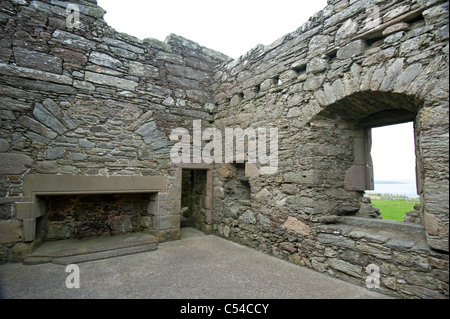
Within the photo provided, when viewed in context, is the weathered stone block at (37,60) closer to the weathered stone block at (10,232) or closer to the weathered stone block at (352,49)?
the weathered stone block at (10,232)

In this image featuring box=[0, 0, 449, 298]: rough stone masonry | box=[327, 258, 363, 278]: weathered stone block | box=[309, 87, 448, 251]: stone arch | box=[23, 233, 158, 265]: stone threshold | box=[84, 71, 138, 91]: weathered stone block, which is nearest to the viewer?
box=[309, 87, 448, 251]: stone arch

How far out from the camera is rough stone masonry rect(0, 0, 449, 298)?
243 centimetres

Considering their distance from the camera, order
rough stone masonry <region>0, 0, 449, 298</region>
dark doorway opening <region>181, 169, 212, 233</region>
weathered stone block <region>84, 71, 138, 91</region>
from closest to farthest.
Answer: rough stone masonry <region>0, 0, 449, 298</region>
weathered stone block <region>84, 71, 138, 91</region>
dark doorway opening <region>181, 169, 212, 233</region>

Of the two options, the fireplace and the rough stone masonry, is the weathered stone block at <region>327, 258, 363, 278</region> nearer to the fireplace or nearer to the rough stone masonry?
the rough stone masonry

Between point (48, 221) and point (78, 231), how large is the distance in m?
0.51

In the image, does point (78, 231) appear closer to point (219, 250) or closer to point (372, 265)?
point (219, 250)

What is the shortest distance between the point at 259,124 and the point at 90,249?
11.2 ft

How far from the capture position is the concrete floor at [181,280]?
8.43 ft

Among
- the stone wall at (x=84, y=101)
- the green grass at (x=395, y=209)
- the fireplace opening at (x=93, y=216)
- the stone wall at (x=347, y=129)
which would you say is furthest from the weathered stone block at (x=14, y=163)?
the green grass at (x=395, y=209)

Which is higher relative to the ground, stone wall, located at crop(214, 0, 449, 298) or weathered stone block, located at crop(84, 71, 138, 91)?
weathered stone block, located at crop(84, 71, 138, 91)

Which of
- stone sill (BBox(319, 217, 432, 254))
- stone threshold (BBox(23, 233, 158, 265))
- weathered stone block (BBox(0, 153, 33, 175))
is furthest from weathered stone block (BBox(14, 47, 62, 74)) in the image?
stone sill (BBox(319, 217, 432, 254))

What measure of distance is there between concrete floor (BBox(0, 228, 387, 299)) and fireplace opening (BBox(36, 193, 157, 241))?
3.34 ft

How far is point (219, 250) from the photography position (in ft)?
13.6
